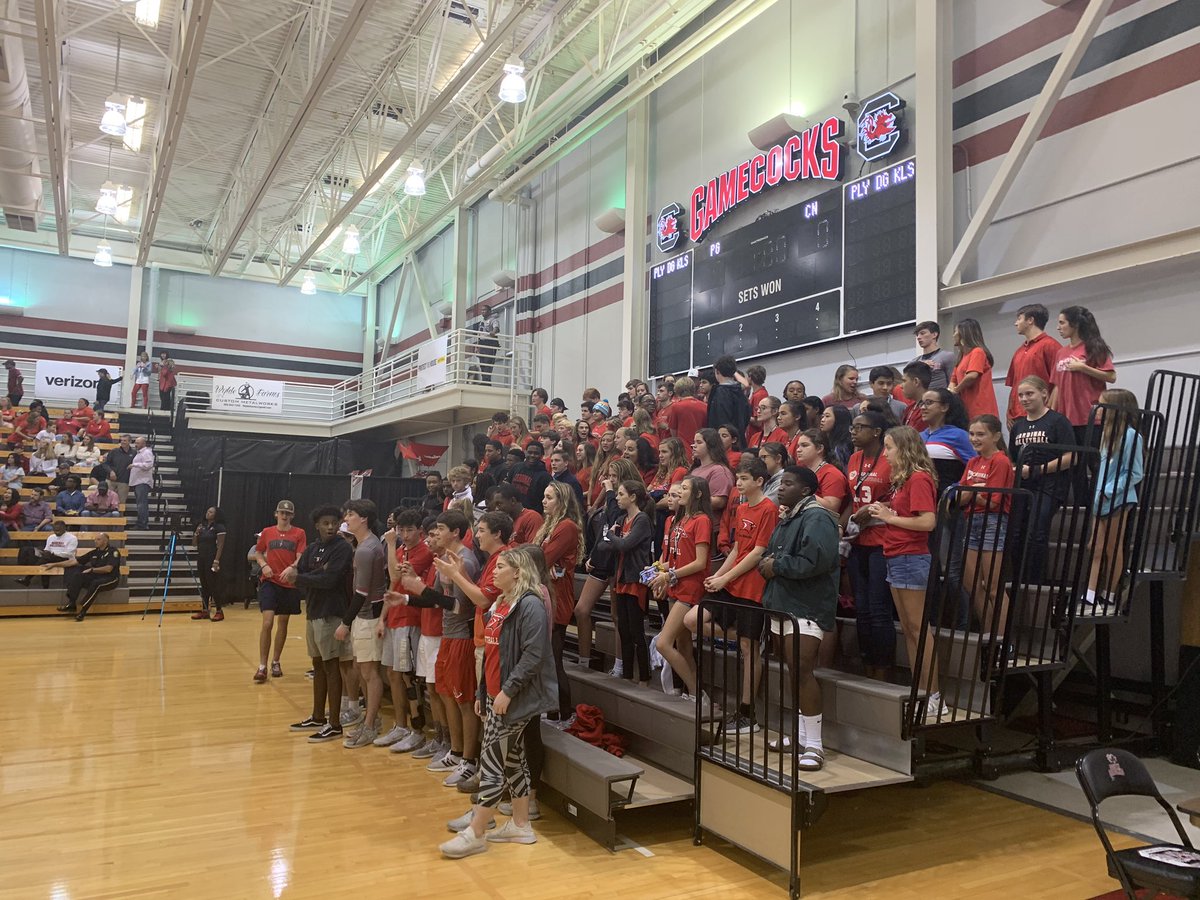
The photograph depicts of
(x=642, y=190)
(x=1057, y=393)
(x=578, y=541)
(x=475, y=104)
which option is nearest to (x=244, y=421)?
(x=475, y=104)

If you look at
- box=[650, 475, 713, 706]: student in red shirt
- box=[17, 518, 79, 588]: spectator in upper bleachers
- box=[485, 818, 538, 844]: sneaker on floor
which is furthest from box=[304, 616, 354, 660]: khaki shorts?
box=[17, 518, 79, 588]: spectator in upper bleachers

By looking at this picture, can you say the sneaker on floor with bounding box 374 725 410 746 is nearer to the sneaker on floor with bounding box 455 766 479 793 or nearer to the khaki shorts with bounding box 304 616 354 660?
the khaki shorts with bounding box 304 616 354 660

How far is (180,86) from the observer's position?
1123cm

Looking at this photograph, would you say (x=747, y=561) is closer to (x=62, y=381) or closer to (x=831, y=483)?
(x=831, y=483)

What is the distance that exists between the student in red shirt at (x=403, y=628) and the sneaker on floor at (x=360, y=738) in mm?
75

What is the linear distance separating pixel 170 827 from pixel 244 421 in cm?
1745

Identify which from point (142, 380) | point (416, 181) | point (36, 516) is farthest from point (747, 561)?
point (142, 380)

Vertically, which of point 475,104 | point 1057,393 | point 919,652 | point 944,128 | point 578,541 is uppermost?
point 475,104

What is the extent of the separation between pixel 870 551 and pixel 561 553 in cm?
195

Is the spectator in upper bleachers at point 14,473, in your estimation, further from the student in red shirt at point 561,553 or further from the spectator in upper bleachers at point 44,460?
the student in red shirt at point 561,553

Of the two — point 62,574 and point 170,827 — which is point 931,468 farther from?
point 62,574

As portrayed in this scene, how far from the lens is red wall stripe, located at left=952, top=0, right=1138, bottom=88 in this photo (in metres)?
7.16

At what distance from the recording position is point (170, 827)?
441cm

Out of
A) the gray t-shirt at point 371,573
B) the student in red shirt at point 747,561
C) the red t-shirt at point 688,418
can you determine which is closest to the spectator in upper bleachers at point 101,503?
the gray t-shirt at point 371,573
